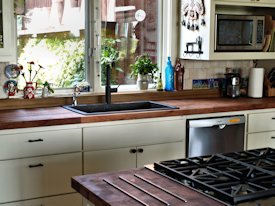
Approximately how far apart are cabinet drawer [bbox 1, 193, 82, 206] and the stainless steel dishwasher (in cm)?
97

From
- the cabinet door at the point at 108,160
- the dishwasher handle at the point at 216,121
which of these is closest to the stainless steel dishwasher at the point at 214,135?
the dishwasher handle at the point at 216,121

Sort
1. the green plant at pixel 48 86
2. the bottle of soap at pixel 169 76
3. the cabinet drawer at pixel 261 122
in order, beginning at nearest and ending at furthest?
1. the green plant at pixel 48 86
2. the cabinet drawer at pixel 261 122
3. the bottle of soap at pixel 169 76

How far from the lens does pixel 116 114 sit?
131 inches

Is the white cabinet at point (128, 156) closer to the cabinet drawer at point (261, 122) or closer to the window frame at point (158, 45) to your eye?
the cabinet drawer at point (261, 122)

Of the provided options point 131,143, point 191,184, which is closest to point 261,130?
point 131,143

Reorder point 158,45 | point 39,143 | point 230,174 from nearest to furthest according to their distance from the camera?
1. point 230,174
2. point 39,143
3. point 158,45

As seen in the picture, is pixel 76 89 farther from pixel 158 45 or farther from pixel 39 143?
pixel 158 45

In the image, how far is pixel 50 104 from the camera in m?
3.74

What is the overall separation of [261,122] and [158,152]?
3.39ft

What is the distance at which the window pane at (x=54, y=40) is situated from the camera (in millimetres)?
3746

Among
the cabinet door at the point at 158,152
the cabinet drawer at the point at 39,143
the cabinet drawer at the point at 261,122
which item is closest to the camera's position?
the cabinet drawer at the point at 39,143

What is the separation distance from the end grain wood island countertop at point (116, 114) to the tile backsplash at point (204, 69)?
27 cm

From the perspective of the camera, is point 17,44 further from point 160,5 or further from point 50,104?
point 160,5

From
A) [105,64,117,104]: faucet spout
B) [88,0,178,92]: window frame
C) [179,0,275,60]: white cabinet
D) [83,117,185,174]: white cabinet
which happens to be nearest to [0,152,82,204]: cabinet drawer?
[83,117,185,174]: white cabinet
